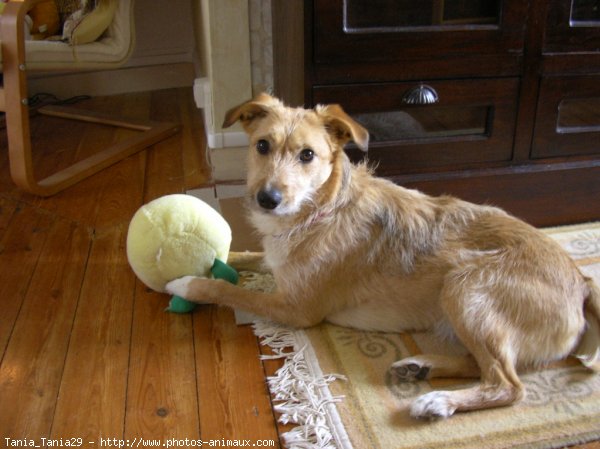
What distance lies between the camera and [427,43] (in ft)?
6.61

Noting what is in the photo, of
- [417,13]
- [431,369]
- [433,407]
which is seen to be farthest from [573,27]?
[433,407]

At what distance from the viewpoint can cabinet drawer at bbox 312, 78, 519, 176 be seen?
6.77 ft

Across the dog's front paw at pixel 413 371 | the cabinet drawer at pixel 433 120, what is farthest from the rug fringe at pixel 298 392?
the cabinet drawer at pixel 433 120

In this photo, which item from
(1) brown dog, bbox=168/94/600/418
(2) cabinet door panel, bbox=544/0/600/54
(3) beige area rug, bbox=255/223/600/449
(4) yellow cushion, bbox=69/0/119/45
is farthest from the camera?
(4) yellow cushion, bbox=69/0/119/45

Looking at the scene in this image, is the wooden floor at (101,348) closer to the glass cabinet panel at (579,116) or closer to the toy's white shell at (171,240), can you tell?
the toy's white shell at (171,240)

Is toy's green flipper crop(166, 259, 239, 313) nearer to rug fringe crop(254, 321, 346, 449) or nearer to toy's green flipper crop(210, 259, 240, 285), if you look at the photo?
toy's green flipper crop(210, 259, 240, 285)

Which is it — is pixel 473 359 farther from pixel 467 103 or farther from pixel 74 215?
pixel 74 215

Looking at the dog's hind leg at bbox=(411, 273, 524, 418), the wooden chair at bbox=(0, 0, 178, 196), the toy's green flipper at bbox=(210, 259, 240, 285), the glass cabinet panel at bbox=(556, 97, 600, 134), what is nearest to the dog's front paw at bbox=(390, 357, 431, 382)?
the dog's hind leg at bbox=(411, 273, 524, 418)

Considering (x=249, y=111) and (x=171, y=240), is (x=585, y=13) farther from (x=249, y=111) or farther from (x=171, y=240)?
(x=171, y=240)

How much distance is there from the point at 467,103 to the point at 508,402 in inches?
43.9

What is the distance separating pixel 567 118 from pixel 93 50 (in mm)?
2445

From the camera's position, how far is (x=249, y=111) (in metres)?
1.82

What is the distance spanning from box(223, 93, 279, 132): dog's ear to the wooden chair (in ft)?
4.37

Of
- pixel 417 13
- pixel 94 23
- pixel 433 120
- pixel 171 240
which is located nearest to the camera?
pixel 171 240
